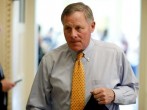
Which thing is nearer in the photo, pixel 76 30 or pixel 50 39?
pixel 76 30

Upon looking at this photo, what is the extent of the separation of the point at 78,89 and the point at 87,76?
0.10m

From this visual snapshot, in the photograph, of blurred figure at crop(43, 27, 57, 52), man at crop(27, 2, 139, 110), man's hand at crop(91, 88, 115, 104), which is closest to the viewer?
man's hand at crop(91, 88, 115, 104)

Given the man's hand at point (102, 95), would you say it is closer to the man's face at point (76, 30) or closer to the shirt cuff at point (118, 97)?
the shirt cuff at point (118, 97)

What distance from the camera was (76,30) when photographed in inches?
60.9

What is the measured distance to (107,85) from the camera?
1.58m

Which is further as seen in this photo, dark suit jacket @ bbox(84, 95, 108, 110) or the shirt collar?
the shirt collar

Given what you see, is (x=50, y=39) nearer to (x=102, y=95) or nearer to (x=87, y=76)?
(x=87, y=76)

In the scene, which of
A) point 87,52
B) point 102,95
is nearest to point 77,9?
point 87,52

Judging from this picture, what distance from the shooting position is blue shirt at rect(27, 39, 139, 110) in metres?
1.59

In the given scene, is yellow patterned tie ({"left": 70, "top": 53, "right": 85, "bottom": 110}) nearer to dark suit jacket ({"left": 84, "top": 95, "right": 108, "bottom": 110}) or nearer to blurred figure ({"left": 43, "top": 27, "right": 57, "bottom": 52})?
dark suit jacket ({"left": 84, "top": 95, "right": 108, "bottom": 110})

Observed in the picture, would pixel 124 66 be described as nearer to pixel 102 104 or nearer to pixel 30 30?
pixel 102 104

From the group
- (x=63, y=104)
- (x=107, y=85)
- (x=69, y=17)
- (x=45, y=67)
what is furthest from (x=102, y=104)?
(x=69, y=17)

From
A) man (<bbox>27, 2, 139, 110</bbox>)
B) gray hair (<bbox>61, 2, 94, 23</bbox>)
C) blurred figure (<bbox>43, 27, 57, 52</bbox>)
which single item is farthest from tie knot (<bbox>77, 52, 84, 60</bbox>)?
blurred figure (<bbox>43, 27, 57, 52</bbox>)

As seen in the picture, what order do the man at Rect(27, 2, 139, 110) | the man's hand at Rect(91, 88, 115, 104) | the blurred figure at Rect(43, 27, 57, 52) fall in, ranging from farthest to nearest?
1. the blurred figure at Rect(43, 27, 57, 52)
2. the man at Rect(27, 2, 139, 110)
3. the man's hand at Rect(91, 88, 115, 104)
